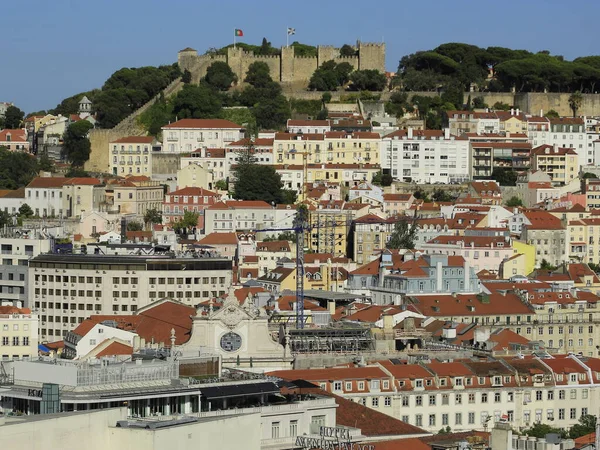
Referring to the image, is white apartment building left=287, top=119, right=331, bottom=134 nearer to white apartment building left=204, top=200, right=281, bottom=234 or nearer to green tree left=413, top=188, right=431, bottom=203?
green tree left=413, top=188, right=431, bottom=203

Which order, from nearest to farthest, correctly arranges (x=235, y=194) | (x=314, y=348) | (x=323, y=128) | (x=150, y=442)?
(x=150, y=442) < (x=314, y=348) < (x=235, y=194) < (x=323, y=128)

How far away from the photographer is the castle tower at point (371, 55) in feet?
413

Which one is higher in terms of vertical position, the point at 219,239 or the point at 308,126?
the point at 308,126

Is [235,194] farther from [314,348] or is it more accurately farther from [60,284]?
[314,348]

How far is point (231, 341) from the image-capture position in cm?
5134

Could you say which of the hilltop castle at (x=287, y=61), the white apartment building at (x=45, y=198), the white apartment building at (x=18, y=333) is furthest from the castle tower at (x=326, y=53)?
the white apartment building at (x=18, y=333)

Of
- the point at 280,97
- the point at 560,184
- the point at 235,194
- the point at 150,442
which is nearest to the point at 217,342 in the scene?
the point at 150,442

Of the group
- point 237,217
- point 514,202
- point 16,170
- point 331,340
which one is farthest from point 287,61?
point 331,340

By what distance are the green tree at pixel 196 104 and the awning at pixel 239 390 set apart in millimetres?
80019

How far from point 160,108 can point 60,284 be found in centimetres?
4796

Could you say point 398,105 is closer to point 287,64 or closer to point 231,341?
point 287,64

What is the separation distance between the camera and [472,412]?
51.3 m

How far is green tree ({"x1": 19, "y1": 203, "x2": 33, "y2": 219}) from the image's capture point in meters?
104

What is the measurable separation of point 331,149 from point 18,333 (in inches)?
2082
